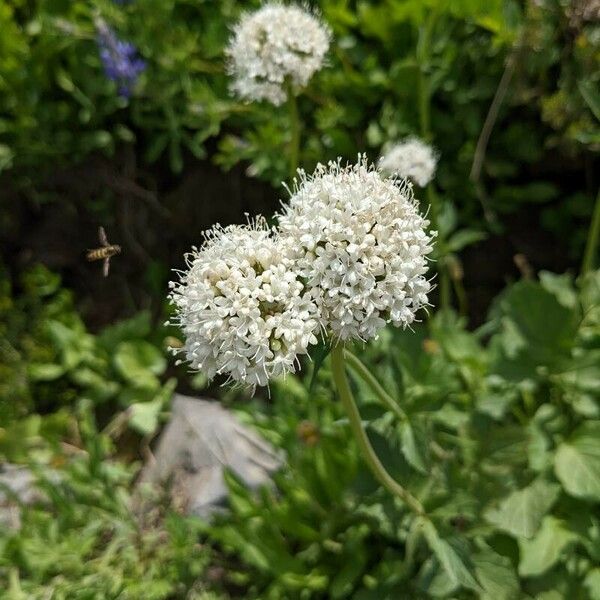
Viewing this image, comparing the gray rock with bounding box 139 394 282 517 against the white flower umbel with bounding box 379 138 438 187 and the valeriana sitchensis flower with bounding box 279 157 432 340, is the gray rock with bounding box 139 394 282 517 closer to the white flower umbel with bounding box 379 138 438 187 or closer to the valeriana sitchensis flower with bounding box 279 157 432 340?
the white flower umbel with bounding box 379 138 438 187

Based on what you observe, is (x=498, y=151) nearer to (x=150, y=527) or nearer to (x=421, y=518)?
(x=421, y=518)

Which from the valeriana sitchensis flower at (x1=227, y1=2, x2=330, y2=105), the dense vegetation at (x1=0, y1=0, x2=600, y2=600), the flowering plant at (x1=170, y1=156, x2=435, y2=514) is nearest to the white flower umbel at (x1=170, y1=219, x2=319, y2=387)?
the flowering plant at (x1=170, y1=156, x2=435, y2=514)

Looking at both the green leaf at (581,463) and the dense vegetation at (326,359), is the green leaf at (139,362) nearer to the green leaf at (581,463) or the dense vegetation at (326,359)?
the dense vegetation at (326,359)

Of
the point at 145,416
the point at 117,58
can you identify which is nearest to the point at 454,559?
the point at 145,416

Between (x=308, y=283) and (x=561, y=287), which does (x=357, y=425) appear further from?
(x=561, y=287)

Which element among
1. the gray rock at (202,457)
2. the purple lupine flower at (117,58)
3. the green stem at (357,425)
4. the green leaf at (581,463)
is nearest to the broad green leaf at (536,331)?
the green leaf at (581,463)

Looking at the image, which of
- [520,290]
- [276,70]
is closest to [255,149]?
[276,70]
